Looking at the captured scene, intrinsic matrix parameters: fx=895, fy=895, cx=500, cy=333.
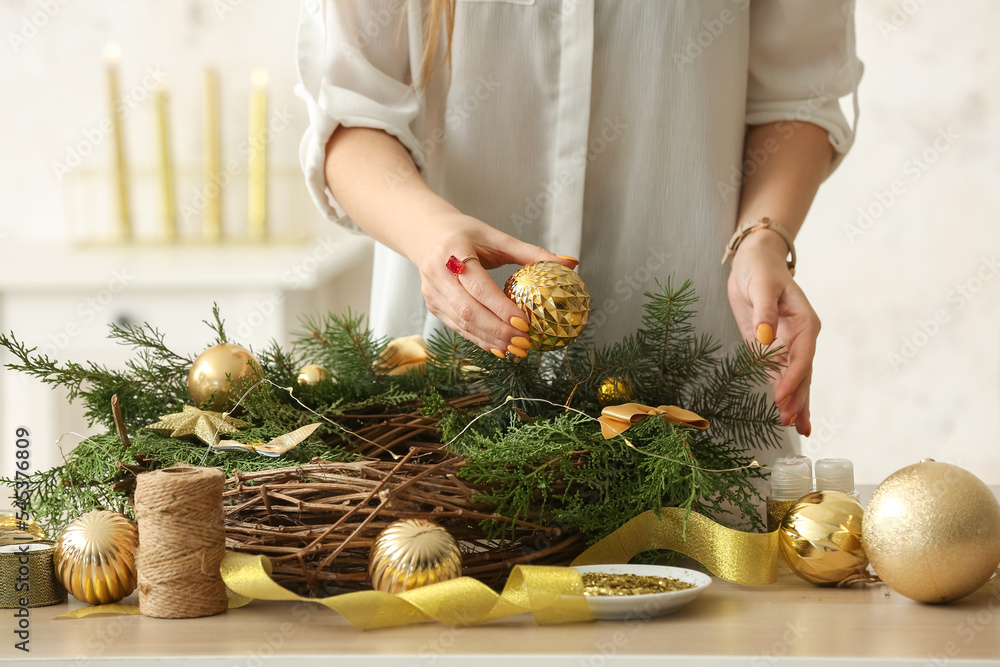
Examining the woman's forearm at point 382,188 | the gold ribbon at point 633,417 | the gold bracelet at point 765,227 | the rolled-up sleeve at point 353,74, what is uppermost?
the rolled-up sleeve at point 353,74

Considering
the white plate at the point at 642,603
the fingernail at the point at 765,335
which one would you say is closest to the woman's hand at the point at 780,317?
the fingernail at the point at 765,335

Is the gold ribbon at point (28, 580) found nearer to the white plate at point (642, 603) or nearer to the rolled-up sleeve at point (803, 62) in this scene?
the white plate at point (642, 603)

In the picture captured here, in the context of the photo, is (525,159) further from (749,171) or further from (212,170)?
(212,170)

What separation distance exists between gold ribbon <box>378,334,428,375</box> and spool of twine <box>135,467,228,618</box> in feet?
0.74

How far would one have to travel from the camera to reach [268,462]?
0.57 m

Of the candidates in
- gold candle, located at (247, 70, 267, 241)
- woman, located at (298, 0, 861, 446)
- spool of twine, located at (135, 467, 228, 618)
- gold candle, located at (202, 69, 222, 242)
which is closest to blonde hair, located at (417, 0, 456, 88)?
woman, located at (298, 0, 861, 446)

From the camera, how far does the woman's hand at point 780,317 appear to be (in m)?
0.69

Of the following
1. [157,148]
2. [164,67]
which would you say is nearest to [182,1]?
[164,67]

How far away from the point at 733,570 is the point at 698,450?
3.5 inches

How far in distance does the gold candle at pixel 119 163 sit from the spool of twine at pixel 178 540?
5.97 feet

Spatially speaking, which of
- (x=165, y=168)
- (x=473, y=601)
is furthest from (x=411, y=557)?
(x=165, y=168)

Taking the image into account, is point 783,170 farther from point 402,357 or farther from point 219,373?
point 219,373

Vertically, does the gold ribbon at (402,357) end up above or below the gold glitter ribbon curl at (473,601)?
above

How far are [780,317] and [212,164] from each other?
1.91 m
